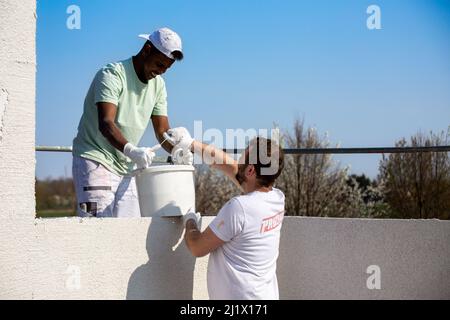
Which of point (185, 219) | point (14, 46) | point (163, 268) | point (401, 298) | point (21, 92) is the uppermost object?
point (14, 46)

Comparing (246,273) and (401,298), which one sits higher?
(246,273)

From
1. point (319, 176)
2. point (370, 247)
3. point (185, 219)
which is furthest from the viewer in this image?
point (319, 176)

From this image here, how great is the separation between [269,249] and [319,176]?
8.03m

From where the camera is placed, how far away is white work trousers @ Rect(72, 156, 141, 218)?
3.12m

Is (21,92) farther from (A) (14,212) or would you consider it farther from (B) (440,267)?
(B) (440,267)

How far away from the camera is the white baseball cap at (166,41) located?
10.4ft

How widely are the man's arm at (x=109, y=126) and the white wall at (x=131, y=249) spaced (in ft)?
1.30

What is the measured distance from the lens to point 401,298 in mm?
3322

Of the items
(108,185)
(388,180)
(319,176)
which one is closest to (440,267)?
(108,185)

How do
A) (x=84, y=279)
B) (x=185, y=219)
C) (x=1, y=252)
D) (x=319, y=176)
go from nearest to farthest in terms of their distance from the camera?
(x=1, y=252) < (x=84, y=279) < (x=185, y=219) < (x=319, y=176)

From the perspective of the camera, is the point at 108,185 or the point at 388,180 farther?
the point at 388,180
